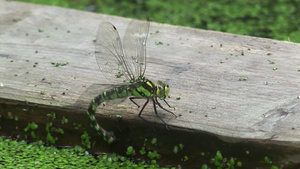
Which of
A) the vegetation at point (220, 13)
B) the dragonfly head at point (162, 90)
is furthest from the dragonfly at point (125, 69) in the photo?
the vegetation at point (220, 13)

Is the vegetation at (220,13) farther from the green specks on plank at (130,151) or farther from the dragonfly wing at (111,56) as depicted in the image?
the green specks on plank at (130,151)

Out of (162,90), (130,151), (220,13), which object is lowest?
(130,151)

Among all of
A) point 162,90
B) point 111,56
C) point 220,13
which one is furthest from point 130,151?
point 220,13

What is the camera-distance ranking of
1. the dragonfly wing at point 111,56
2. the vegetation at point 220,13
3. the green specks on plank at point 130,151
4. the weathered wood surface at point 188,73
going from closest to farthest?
the weathered wood surface at point 188,73 → the green specks on plank at point 130,151 → the dragonfly wing at point 111,56 → the vegetation at point 220,13

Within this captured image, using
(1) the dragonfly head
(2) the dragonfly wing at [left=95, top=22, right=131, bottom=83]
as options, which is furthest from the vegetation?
(1) the dragonfly head

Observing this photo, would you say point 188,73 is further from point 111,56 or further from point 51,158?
point 51,158

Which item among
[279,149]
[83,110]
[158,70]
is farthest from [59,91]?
[279,149]

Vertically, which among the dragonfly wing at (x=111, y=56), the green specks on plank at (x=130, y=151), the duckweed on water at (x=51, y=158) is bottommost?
the duckweed on water at (x=51, y=158)
